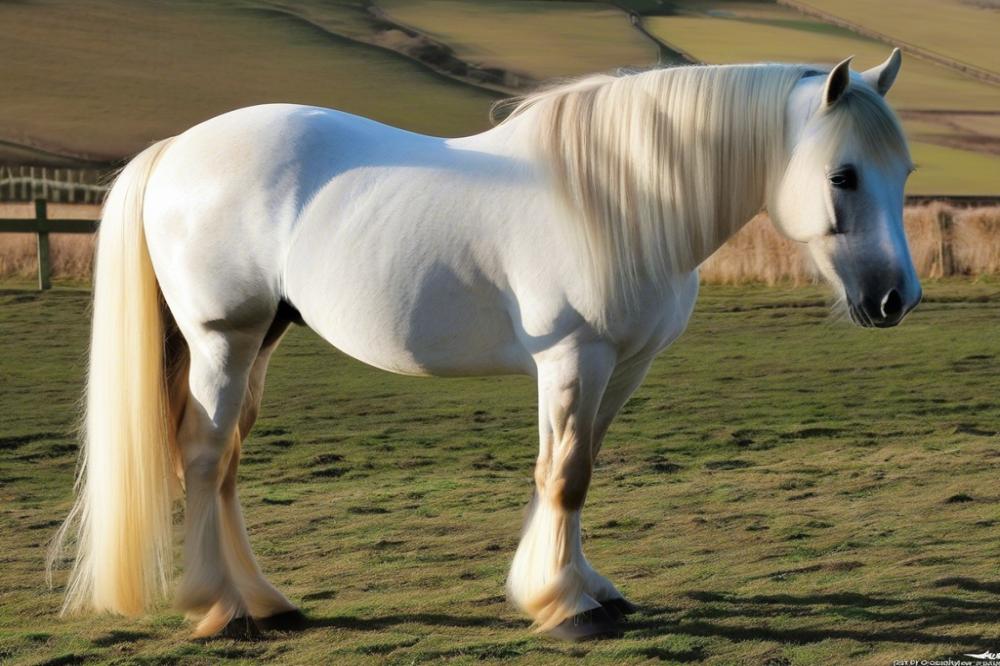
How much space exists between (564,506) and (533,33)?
2500 cm

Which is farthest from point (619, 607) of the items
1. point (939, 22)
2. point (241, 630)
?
point (939, 22)

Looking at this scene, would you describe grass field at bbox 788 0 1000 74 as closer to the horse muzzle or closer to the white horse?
the white horse

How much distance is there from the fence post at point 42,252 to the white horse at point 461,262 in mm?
9411

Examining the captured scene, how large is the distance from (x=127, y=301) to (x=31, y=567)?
126cm

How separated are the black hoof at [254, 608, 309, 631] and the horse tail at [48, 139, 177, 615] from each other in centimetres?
35

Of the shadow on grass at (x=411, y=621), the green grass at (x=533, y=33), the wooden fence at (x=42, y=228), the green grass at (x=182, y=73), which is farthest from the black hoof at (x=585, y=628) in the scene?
the green grass at (x=533, y=33)

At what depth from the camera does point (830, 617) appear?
343 centimetres

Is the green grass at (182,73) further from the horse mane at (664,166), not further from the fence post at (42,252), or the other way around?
the horse mane at (664,166)

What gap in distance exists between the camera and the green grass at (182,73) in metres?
22.6

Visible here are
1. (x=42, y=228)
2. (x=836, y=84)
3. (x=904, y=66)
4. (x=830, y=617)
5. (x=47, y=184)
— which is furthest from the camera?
(x=904, y=66)

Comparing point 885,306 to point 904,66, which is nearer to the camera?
point 885,306

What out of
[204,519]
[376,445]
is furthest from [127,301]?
[376,445]

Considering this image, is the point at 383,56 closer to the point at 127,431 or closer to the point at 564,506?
the point at 127,431

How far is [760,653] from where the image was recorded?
3154 mm
